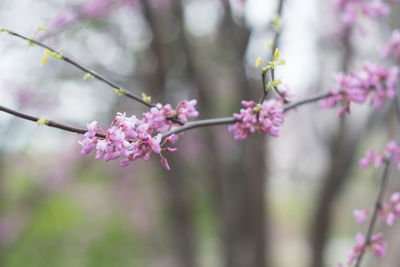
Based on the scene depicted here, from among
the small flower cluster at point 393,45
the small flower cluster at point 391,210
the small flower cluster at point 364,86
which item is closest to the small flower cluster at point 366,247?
the small flower cluster at point 391,210

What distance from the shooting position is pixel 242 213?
3.76 meters

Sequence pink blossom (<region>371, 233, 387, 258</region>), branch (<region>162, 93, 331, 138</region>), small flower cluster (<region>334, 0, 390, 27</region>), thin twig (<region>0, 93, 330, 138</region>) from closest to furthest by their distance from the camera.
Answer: thin twig (<region>0, 93, 330, 138</region>) → branch (<region>162, 93, 331, 138</region>) → pink blossom (<region>371, 233, 387, 258</region>) → small flower cluster (<region>334, 0, 390, 27</region>)

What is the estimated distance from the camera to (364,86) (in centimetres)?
152

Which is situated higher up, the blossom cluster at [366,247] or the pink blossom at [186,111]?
the pink blossom at [186,111]

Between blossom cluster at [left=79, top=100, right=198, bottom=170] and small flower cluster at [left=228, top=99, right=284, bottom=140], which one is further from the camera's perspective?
small flower cluster at [left=228, top=99, right=284, bottom=140]

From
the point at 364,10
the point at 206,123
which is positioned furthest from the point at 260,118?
the point at 364,10

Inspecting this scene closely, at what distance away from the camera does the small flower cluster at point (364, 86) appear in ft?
4.73

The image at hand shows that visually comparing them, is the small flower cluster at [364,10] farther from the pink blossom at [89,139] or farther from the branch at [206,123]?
the pink blossom at [89,139]

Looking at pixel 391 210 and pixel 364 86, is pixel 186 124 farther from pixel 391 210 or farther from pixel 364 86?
pixel 391 210

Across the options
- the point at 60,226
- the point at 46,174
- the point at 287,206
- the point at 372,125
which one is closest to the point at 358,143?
the point at 372,125

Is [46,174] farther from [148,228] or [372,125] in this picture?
[372,125]

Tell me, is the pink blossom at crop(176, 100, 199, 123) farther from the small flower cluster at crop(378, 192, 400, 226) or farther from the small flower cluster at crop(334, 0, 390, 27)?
the small flower cluster at crop(334, 0, 390, 27)

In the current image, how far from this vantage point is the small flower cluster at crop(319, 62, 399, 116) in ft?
4.73

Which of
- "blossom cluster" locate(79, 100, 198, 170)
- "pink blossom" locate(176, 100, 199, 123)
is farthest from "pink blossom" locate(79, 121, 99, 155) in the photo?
"pink blossom" locate(176, 100, 199, 123)
